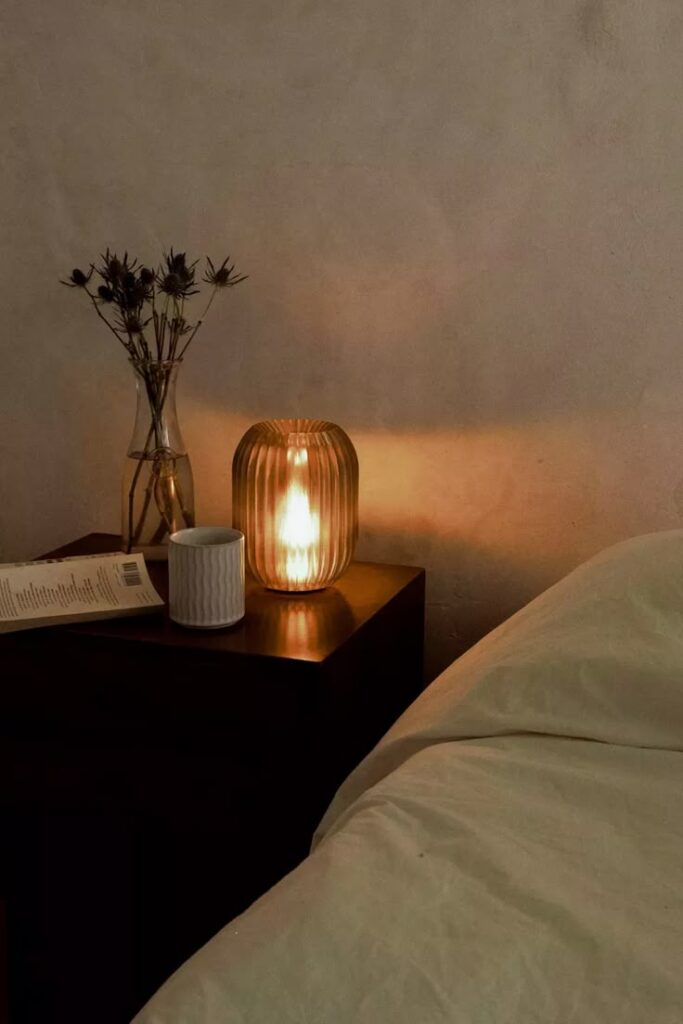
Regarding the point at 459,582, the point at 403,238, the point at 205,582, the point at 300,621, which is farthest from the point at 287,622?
the point at 403,238

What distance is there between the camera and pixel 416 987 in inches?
25.9

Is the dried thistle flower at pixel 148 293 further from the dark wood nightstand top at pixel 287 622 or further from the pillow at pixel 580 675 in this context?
the pillow at pixel 580 675

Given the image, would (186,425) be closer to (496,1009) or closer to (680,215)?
(680,215)

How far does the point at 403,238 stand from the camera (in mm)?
1597

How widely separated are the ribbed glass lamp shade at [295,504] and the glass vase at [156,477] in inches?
4.1

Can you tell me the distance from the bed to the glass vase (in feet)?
1.74

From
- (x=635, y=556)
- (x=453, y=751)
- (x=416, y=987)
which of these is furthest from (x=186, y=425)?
(x=416, y=987)

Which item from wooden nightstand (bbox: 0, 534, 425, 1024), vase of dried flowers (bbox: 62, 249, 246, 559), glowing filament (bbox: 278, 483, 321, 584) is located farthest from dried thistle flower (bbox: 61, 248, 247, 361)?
wooden nightstand (bbox: 0, 534, 425, 1024)

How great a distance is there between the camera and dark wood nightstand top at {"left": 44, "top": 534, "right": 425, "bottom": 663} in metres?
1.32

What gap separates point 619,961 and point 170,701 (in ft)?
2.52

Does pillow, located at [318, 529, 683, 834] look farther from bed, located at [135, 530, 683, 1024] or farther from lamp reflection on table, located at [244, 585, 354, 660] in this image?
lamp reflection on table, located at [244, 585, 354, 660]

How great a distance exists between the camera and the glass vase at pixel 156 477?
5.03 feet

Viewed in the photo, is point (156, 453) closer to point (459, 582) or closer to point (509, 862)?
point (459, 582)

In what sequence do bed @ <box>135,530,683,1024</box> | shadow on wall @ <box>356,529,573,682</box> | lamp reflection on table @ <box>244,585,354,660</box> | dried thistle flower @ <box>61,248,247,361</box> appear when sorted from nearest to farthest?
1. bed @ <box>135,530,683,1024</box>
2. lamp reflection on table @ <box>244,585,354,660</box>
3. dried thistle flower @ <box>61,248,247,361</box>
4. shadow on wall @ <box>356,529,573,682</box>
